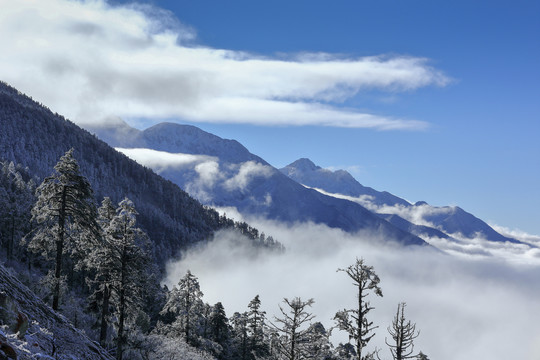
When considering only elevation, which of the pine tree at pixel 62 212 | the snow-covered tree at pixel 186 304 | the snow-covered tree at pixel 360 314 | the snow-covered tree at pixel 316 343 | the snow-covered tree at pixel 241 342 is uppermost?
the pine tree at pixel 62 212

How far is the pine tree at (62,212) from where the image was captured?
857 inches

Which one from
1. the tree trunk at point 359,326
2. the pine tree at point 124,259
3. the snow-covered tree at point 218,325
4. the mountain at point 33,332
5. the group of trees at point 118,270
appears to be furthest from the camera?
the snow-covered tree at point 218,325

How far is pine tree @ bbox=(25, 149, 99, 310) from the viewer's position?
71.4 ft

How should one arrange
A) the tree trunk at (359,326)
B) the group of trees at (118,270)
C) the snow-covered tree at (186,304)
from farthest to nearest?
the snow-covered tree at (186,304), the group of trees at (118,270), the tree trunk at (359,326)

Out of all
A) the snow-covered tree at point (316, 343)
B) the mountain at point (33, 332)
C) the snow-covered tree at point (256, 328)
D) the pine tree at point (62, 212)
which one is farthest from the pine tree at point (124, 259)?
the snow-covered tree at point (256, 328)

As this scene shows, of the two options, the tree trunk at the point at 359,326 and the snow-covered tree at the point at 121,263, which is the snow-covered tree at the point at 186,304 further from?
the tree trunk at the point at 359,326

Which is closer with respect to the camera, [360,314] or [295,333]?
[295,333]

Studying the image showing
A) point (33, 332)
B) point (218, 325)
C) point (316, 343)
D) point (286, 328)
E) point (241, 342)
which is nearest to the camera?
point (33, 332)

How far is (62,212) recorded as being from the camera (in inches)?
862

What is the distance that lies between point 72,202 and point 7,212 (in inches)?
2319

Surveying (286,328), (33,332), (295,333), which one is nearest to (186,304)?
(286,328)

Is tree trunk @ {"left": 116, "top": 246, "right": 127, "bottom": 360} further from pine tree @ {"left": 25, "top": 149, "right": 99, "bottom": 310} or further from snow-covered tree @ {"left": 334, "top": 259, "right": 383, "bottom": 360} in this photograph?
snow-covered tree @ {"left": 334, "top": 259, "right": 383, "bottom": 360}

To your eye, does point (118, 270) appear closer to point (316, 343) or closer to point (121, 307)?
point (121, 307)

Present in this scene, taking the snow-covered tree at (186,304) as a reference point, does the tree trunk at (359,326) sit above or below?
above
